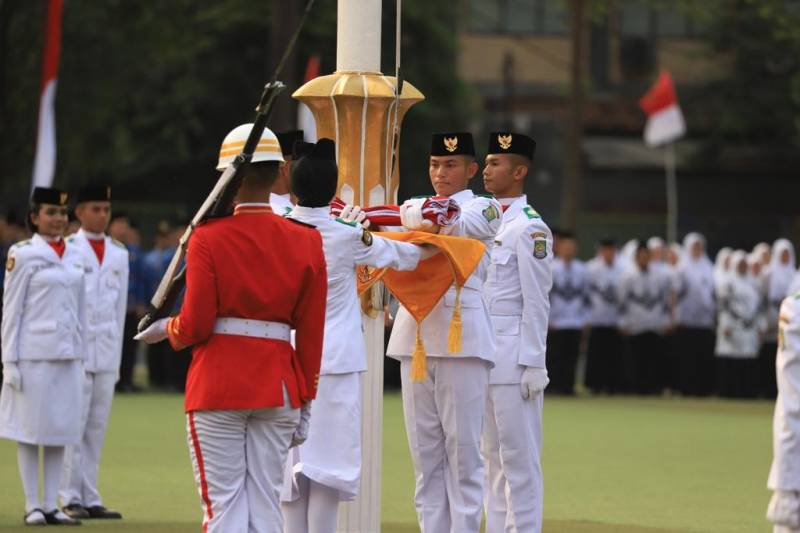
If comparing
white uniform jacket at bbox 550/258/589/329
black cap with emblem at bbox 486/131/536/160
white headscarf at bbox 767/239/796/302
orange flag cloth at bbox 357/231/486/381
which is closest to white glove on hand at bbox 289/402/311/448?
orange flag cloth at bbox 357/231/486/381

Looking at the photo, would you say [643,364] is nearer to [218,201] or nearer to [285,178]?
[285,178]

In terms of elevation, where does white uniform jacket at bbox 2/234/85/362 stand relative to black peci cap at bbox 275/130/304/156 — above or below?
below

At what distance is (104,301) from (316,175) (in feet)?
13.3

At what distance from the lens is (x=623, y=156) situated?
47.2 metres

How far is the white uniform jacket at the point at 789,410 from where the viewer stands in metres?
6.96

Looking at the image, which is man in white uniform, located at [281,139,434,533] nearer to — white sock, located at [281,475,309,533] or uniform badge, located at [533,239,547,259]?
white sock, located at [281,475,309,533]

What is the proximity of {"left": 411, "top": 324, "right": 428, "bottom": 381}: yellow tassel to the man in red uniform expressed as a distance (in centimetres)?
166

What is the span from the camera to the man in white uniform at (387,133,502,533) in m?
9.06

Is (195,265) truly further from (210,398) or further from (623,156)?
(623,156)

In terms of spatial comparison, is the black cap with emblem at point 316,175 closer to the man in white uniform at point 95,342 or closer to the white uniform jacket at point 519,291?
the white uniform jacket at point 519,291

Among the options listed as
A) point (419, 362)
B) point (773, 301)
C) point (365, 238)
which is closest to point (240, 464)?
point (365, 238)

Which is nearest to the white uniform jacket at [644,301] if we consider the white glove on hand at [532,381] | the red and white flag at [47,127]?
the red and white flag at [47,127]

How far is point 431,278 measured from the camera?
9008mm

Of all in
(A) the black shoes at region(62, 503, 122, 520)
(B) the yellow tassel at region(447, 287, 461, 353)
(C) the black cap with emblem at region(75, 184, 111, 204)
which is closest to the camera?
(B) the yellow tassel at region(447, 287, 461, 353)
